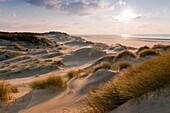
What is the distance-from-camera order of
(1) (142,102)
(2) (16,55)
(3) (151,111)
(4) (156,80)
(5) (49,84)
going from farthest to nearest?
1. (2) (16,55)
2. (5) (49,84)
3. (4) (156,80)
4. (1) (142,102)
5. (3) (151,111)

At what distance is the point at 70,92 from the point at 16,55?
18591 mm

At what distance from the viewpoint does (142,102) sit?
12.7 feet

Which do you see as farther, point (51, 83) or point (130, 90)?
point (51, 83)

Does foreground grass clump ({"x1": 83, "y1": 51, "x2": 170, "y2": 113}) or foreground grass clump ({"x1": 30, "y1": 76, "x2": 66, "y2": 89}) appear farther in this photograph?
foreground grass clump ({"x1": 30, "y1": 76, "x2": 66, "y2": 89})

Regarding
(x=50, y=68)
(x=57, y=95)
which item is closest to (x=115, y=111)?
(x=57, y=95)

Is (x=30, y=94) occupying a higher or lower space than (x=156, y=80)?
lower

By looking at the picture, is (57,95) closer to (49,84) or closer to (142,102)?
(49,84)

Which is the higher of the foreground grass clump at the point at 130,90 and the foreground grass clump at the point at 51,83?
the foreground grass clump at the point at 130,90

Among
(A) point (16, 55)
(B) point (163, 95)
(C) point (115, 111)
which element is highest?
(B) point (163, 95)

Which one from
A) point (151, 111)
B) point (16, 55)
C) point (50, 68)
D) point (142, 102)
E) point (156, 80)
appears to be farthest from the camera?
point (16, 55)

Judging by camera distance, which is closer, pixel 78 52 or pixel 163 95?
pixel 163 95

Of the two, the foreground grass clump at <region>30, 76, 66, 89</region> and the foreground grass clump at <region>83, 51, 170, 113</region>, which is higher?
the foreground grass clump at <region>83, 51, 170, 113</region>

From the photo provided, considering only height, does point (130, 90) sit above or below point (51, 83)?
above

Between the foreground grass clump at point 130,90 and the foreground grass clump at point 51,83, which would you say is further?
the foreground grass clump at point 51,83
